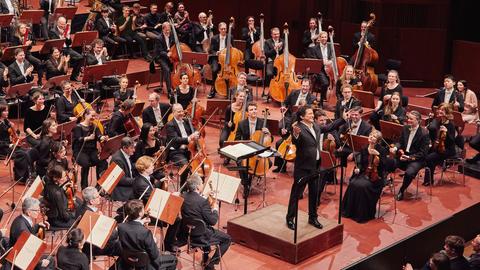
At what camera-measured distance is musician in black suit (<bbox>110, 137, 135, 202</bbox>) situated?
9391mm

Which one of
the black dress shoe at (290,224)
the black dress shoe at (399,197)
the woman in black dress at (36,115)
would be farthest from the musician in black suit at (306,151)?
the woman in black dress at (36,115)

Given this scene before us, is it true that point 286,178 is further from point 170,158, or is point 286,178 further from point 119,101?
point 119,101

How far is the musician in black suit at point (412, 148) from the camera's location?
1094 cm

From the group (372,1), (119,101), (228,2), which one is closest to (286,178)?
(119,101)

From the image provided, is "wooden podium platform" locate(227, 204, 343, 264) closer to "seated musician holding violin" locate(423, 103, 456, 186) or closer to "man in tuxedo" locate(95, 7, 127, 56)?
"seated musician holding violin" locate(423, 103, 456, 186)

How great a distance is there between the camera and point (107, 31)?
15172mm

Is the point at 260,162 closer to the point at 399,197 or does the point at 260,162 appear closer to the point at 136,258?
the point at 399,197

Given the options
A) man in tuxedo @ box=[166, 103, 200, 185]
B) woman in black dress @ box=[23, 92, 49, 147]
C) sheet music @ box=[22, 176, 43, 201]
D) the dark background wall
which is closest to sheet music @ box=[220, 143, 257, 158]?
man in tuxedo @ box=[166, 103, 200, 185]

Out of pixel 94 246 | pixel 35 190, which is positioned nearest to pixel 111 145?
pixel 35 190

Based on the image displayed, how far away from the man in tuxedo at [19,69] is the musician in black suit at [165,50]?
261cm

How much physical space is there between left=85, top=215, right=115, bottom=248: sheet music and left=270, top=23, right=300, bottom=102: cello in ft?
20.6

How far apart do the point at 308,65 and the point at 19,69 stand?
4440mm

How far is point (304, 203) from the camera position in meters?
10.6

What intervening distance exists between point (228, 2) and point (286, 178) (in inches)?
285
